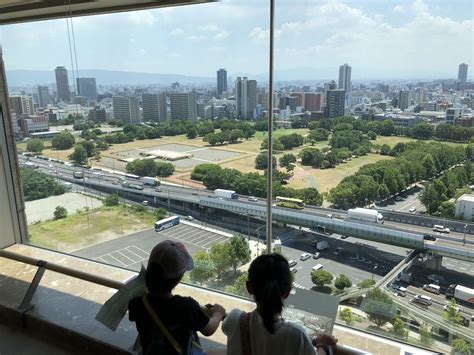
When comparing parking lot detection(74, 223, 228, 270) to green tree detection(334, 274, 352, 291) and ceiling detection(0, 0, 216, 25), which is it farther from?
ceiling detection(0, 0, 216, 25)

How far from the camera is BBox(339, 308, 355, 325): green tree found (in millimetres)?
2710

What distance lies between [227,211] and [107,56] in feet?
6.44

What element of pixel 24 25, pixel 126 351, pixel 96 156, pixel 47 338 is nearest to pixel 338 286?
pixel 126 351

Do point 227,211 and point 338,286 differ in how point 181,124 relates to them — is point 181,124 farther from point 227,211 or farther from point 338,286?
point 338,286

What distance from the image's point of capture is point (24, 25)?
3922 mm

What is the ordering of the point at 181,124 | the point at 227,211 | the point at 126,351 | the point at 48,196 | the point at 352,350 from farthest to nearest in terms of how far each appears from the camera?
1. the point at 48,196
2. the point at 181,124
3. the point at 227,211
4. the point at 126,351
5. the point at 352,350

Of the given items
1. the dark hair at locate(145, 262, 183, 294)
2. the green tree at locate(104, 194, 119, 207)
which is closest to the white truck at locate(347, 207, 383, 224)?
the dark hair at locate(145, 262, 183, 294)

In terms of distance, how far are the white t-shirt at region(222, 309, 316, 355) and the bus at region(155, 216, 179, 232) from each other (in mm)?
2264

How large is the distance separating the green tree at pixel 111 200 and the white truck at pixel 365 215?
2.34 m

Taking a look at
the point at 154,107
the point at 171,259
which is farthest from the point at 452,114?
the point at 154,107

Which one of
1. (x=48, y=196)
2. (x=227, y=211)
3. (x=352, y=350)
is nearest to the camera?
(x=352, y=350)

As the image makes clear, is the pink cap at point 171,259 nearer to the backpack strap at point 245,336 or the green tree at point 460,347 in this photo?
the backpack strap at point 245,336

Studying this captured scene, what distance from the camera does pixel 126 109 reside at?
3682mm

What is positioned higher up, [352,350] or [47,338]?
[352,350]
